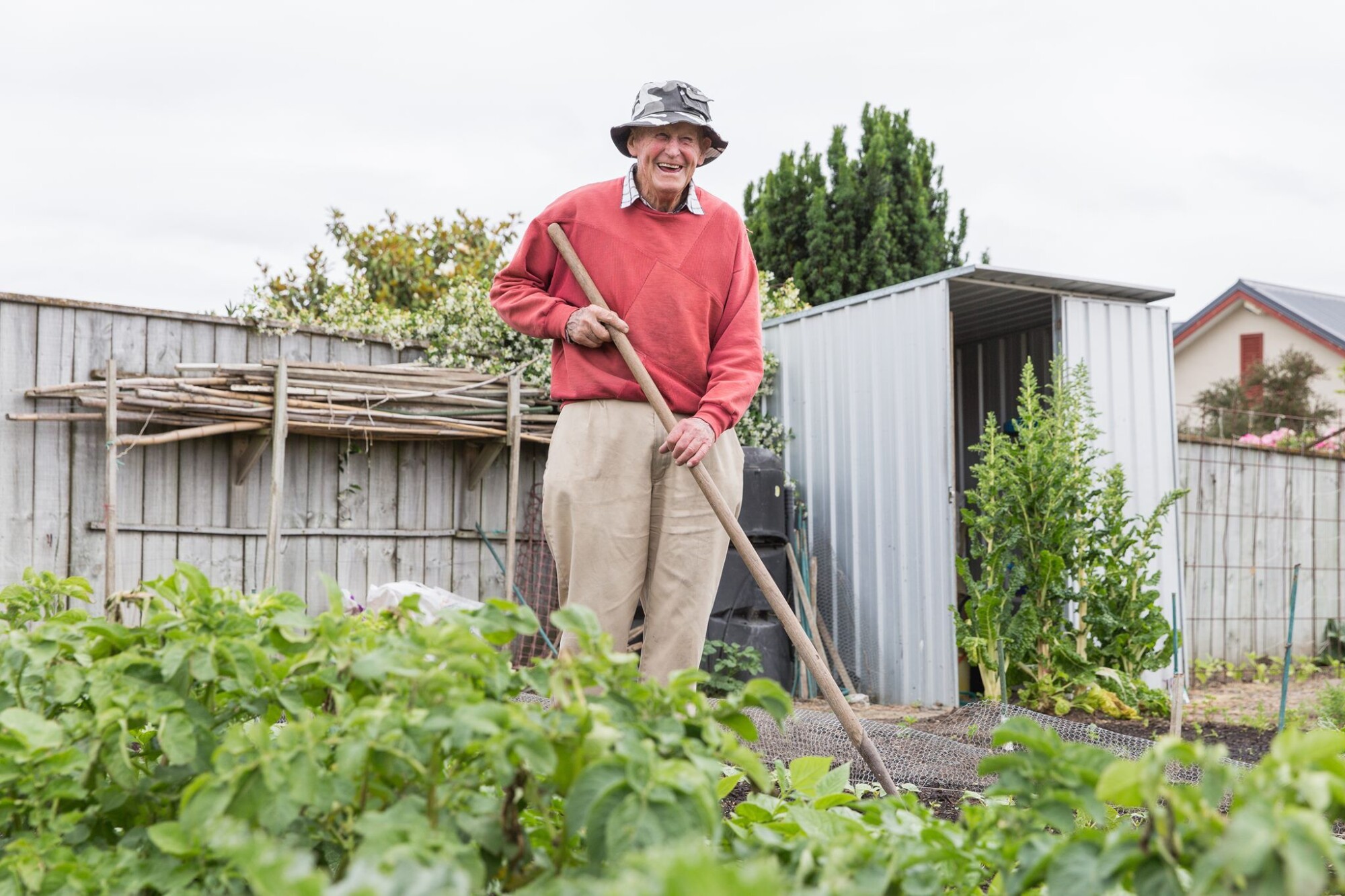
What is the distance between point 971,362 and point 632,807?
8059 millimetres

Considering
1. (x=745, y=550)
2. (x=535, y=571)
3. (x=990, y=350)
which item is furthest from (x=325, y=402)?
(x=990, y=350)

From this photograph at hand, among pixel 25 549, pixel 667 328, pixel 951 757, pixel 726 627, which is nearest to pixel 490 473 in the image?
pixel 726 627

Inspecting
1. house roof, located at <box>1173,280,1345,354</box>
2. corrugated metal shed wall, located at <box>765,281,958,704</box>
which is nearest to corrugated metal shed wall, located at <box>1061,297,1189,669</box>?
corrugated metal shed wall, located at <box>765,281,958,704</box>

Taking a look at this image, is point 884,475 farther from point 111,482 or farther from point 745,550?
point 745,550

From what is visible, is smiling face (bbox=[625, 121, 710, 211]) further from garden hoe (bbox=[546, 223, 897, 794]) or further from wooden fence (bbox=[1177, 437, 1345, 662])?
wooden fence (bbox=[1177, 437, 1345, 662])

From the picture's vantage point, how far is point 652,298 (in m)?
2.69

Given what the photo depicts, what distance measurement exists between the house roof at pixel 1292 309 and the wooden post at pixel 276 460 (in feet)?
60.0

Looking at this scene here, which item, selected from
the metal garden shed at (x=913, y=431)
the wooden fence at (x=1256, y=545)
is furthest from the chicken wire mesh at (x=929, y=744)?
the wooden fence at (x=1256, y=545)

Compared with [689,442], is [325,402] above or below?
above

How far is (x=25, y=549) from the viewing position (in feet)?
17.5

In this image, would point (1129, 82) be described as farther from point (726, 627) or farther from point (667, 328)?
point (667, 328)

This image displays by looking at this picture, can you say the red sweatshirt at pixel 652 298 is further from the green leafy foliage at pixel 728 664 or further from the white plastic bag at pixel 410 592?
the green leafy foliage at pixel 728 664

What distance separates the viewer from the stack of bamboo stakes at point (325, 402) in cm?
541

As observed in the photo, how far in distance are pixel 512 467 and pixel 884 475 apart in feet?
6.95
